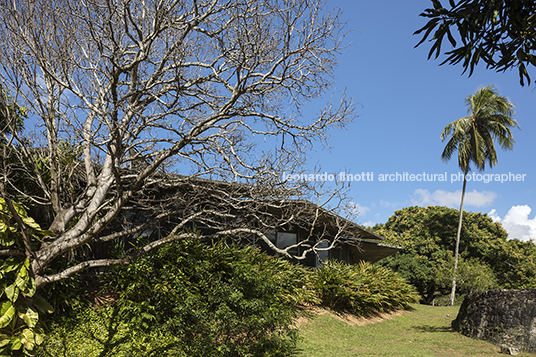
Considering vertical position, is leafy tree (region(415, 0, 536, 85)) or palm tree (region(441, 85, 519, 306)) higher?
palm tree (region(441, 85, 519, 306))

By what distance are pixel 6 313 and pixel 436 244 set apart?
3188cm

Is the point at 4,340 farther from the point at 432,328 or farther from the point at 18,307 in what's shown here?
the point at 432,328

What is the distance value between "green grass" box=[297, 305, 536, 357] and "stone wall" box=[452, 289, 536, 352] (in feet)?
1.14

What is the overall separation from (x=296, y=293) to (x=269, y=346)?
556 centimetres

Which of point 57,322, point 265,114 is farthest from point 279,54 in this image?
point 57,322

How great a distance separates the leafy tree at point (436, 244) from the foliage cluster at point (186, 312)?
63.3 feet

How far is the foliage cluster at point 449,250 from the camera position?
91.9ft

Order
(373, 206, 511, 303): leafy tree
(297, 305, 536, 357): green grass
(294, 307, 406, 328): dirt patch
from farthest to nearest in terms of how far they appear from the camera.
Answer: (373, 206, 511, 303): leafy tree
(294, 307, 406, 328): dirt patch
(297, 305, 536, 357): green grass

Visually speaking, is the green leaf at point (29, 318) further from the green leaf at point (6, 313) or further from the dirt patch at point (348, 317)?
the dirt patch at point (348, 317)

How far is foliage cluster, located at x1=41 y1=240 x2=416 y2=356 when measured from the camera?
7980mm

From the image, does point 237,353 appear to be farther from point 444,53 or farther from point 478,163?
point 478,163

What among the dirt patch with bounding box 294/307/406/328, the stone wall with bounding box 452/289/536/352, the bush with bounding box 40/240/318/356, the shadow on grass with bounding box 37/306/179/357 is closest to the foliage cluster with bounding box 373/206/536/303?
the dirt patch with bounding box 294/307/406/328

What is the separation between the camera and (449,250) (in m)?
31.1

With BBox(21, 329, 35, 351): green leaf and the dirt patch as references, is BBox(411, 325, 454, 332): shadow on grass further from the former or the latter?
BBox(21, 329, 35, 351): green leaf
